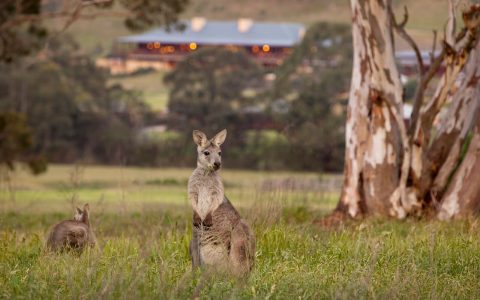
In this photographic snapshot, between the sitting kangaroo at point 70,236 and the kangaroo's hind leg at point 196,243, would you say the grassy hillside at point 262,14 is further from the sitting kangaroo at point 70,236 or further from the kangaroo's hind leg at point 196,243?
the kangaroo's hind leg at point 196,243

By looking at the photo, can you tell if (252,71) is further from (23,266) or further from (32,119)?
(23,266)

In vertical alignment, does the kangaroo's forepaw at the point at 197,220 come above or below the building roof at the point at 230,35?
above

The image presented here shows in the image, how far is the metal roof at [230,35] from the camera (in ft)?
243

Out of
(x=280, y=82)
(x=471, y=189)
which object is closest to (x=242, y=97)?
(x=280, y=82)

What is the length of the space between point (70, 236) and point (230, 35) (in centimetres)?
6635

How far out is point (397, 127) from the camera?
15.7 m

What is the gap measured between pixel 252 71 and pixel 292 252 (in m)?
49.6

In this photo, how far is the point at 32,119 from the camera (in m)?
53.6

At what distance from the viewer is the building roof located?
74.2 meters

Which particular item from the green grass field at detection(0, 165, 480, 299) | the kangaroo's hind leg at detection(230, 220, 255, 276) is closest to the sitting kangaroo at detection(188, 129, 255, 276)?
the kangaroo's hind leg at detection(230, 220, 255, 276)

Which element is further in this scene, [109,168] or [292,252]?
[109,168]

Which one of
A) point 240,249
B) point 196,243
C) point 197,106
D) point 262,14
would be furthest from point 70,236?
point 262,14

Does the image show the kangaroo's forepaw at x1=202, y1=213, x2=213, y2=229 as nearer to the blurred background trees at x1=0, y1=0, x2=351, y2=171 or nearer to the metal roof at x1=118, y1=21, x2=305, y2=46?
the blurred background trees at x1=0, y1=0, x2=351, y2=171

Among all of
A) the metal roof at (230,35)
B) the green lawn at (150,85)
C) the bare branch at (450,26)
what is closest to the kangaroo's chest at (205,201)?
the bare branch at (450,26)
